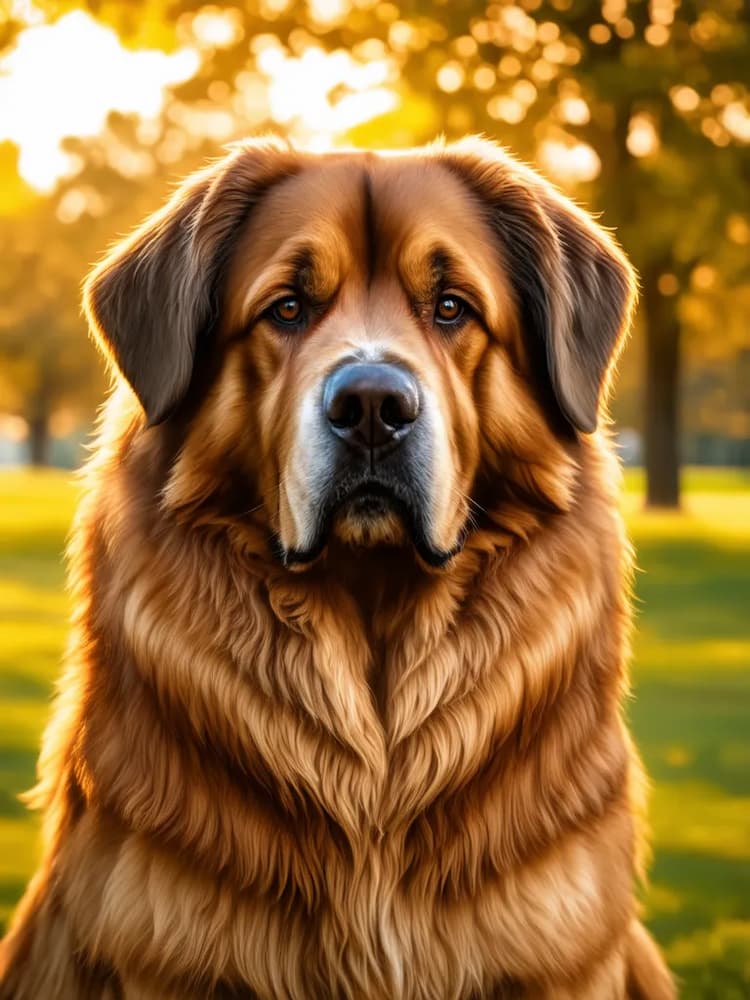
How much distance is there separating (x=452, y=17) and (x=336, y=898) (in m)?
11.2

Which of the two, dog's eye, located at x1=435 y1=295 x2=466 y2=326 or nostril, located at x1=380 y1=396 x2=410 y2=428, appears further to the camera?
dog's eye, located at x1=435 y1=295 x2=466 y2=326

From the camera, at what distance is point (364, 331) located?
372cm

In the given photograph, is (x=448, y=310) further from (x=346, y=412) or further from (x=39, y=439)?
(x=39, y=439)

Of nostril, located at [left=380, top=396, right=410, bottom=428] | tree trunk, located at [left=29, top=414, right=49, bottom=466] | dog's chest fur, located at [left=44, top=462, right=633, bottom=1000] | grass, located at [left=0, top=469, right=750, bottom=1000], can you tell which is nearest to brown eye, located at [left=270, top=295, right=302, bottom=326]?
nostril, located at [left=380, top=396, right=410, bottom=428]

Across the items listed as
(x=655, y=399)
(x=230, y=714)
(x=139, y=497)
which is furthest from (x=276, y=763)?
(x=655, y=399)

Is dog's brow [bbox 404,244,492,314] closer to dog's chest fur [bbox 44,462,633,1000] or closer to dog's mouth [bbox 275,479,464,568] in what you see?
dog's mouth [bbox 275,479,464,568]

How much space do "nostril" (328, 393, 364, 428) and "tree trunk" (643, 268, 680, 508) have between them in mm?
20288

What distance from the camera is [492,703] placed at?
3.89 meters

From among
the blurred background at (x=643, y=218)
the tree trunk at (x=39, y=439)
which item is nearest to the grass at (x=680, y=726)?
the blurred background at (x=643, y=218)

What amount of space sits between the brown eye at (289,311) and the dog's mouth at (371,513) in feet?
1.76

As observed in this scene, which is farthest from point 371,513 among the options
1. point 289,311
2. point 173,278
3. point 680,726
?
point 680,726

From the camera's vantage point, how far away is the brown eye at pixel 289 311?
3.90 meters

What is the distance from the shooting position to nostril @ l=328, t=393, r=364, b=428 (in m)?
3.49

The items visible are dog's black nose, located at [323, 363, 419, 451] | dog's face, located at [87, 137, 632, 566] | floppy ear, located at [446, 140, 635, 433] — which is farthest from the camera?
floppy ear, located at [446, 140, 635, 433]
